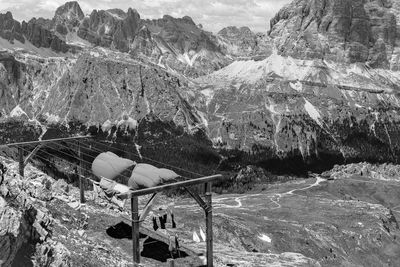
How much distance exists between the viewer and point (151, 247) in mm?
47031

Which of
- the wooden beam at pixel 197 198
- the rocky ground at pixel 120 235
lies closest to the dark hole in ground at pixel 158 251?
the rocky ground at pixel 120 235

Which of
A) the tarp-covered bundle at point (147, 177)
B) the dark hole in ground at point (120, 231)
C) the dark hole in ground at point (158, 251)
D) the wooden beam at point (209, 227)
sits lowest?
the dark hole in ground at point (158, 251)

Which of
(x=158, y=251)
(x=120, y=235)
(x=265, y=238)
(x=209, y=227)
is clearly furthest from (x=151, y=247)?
(x=265, y=238)

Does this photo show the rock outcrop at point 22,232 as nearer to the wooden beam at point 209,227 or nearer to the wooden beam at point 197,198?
the wooden beam at point 197,198

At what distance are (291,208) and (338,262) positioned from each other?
227 feet

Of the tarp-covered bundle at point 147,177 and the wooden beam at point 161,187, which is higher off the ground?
the tarp-covered bundle at point 147,177

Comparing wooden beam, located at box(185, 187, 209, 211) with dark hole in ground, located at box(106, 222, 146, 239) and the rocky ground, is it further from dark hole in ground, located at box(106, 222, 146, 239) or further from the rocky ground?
dark hole in ground, located at box(106, 222, 146, 239)

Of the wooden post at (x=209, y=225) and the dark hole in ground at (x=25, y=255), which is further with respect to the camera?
the wooden post at (x=209, y=225)

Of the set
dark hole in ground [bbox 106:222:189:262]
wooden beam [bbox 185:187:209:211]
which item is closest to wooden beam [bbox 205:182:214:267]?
wooden beam [bbox 185:187:209:211]

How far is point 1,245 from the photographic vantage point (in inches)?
1138

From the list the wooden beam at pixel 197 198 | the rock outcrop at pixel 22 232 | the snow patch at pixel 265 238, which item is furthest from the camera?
the snow patch at pixel 265 238

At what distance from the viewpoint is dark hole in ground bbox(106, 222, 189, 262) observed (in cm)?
4547

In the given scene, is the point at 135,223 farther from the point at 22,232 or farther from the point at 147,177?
the point at 22,232

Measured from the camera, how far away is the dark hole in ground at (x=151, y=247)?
4547 centimetres
